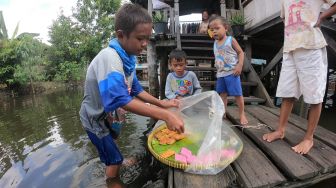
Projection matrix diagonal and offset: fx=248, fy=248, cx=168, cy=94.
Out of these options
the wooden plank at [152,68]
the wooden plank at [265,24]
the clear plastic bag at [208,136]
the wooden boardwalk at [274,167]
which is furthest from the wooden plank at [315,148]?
the wooden plank at [152,68]

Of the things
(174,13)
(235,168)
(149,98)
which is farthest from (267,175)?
(174,13)

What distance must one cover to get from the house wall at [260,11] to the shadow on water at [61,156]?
3271 millimetres

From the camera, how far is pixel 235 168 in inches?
81.6

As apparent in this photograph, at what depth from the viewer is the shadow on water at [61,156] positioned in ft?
9.68

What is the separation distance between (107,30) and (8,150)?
16.9 metres

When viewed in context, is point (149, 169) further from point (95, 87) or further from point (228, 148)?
point (95, 87)

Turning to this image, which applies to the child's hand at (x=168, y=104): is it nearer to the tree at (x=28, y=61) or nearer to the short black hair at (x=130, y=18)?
the short black hair at (x=130, y=18)

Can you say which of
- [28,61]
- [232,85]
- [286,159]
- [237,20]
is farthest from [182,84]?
[28,61]

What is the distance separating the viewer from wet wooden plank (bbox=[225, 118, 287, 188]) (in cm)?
185

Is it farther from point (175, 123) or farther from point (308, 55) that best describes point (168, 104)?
point (308, 55)

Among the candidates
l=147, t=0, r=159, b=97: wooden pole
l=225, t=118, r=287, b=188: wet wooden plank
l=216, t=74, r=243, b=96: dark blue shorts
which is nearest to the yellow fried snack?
l=225, t=118, r=287, b=188: wet wooden plank

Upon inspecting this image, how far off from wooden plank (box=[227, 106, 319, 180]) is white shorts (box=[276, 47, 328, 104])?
0.50 m

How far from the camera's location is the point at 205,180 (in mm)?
1861

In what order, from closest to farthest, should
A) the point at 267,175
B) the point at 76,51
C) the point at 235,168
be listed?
the point at 267,175 < the point at 235,168 < the point at 76,51
